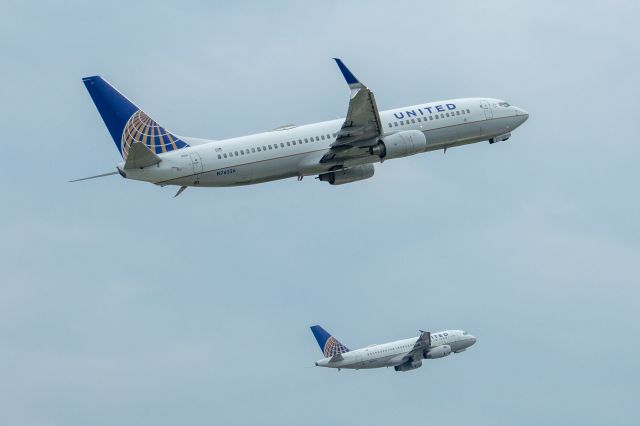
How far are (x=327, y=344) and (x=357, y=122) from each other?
5882 cm

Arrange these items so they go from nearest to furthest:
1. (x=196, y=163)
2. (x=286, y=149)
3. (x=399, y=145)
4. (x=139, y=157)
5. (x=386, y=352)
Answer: (x=139, y=157), (x=196, y=163), (x=286, y=149), (x=399, y=145), (x=386, y=352)

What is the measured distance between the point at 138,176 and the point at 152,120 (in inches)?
169

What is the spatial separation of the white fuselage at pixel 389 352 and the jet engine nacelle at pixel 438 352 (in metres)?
0.52

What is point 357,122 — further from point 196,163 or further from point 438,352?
point 438,352

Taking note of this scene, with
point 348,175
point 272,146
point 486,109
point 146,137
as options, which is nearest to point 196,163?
point 146,137

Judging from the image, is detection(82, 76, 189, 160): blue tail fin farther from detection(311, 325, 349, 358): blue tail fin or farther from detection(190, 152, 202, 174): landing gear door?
detection(311, 325, 349, 358): blue tail fin

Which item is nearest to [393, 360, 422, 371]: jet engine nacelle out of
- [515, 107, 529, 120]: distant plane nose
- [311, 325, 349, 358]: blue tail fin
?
[311, 325, 349, 358]: blue tail fin

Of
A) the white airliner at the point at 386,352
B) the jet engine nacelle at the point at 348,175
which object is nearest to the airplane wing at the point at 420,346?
the white airliner at the point at 386,352

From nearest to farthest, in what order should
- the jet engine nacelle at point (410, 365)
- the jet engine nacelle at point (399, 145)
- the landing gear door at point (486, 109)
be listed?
the jet engine nacelle at point (399, 145) < the landing gear door at point (486, 109) < the jet engine nacelle at point (410, 365)

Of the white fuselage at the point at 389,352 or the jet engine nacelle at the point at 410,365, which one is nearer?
the white fuselage at the point at 389,352

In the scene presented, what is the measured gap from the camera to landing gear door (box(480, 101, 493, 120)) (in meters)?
79.8

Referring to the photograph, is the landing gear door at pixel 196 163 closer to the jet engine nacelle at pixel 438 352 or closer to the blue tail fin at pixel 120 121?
the blue tail fin at pixel 120 121

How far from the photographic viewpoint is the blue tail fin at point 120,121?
69125mm

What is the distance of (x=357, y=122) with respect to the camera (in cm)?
7069
